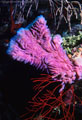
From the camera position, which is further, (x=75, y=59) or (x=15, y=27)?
(x=15, y=27)

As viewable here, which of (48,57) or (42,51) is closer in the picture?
(48,57)

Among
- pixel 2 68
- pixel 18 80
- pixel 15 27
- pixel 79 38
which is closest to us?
pixel 79 38

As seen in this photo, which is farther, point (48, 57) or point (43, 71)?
point (43, 71)

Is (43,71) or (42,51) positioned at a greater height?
(42,51)

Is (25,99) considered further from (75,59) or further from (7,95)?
(75,59)

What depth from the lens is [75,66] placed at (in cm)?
196

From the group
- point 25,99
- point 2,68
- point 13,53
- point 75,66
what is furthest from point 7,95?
point 75,66

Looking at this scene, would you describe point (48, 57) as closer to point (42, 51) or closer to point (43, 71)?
point (42, 51)

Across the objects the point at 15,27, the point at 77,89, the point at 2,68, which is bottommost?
the point at 77,89

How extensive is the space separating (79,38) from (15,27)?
7.09ft

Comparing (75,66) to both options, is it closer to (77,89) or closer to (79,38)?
(77,89)

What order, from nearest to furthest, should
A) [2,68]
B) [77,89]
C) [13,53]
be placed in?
[13,53], [77,89], [2,68]

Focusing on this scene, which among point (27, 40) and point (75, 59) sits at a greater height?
point (27, 40)

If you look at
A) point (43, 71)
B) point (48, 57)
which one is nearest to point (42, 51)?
point (48, 57)
